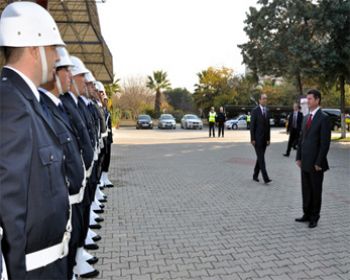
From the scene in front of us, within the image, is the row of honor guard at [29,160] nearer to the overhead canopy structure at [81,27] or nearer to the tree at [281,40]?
the overhead canopy structure at [81,27]

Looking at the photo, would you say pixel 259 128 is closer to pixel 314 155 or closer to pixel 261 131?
pixel 261 131

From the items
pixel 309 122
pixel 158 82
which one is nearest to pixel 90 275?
pixel 309 122

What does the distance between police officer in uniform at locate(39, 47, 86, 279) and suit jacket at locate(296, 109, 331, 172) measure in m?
4.05

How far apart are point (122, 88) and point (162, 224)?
5990cm

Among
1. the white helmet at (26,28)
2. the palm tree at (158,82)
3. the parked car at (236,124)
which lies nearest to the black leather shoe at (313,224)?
the white helmet at (26,28)

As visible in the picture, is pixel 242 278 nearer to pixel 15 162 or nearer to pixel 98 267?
pixel 98 267

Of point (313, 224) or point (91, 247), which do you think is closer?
point (91, 247)

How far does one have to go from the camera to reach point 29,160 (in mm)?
1913

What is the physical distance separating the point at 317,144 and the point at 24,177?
525 centimetres

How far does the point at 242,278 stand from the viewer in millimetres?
4320

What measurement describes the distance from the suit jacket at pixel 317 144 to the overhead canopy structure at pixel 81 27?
1064cm

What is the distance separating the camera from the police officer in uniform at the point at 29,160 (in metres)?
1.88

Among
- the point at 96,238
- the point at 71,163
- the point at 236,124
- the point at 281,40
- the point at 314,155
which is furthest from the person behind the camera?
the point at 236,124

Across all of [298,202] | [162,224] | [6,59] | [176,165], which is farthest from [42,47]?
[176,165]
